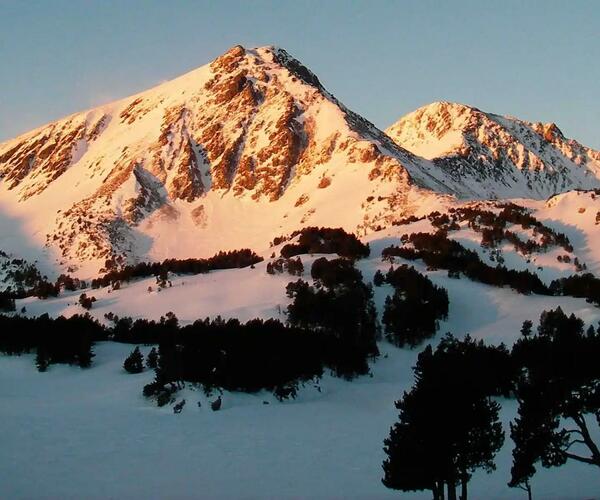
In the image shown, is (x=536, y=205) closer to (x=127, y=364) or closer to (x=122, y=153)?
(x=127, y=364)

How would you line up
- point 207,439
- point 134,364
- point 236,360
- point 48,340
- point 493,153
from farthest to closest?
point 493,153
point 48,340
point 134,364
point 236,360
point 207,439

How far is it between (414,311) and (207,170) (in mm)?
77106

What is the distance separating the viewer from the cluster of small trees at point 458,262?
52.6m

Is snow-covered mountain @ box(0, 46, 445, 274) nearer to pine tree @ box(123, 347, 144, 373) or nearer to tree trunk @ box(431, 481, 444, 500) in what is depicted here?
pine tree @ box(123, 347, 144, 373)

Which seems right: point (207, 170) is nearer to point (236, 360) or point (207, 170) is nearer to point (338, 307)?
point (338, 307)

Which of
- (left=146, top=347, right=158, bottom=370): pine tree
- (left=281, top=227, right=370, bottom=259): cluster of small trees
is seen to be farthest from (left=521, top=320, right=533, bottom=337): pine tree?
(left=146, top=347, right=158, bottom=370): pine tree

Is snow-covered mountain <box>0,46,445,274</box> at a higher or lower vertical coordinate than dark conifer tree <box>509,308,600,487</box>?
higher

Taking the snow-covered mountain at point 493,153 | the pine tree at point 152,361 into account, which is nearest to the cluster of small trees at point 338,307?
the pine tree at point 152,361

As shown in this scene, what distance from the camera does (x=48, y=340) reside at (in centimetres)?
3716

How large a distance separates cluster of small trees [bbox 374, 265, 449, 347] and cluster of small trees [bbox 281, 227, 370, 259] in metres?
8.97

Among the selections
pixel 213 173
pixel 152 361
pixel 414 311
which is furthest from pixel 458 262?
pixel 213 173

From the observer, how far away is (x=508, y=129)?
188 metres

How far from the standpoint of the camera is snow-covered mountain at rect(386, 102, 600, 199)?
15188cm

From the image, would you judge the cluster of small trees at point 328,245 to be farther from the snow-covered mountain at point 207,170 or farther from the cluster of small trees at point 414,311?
the snow-covered mountain at point 207,170
